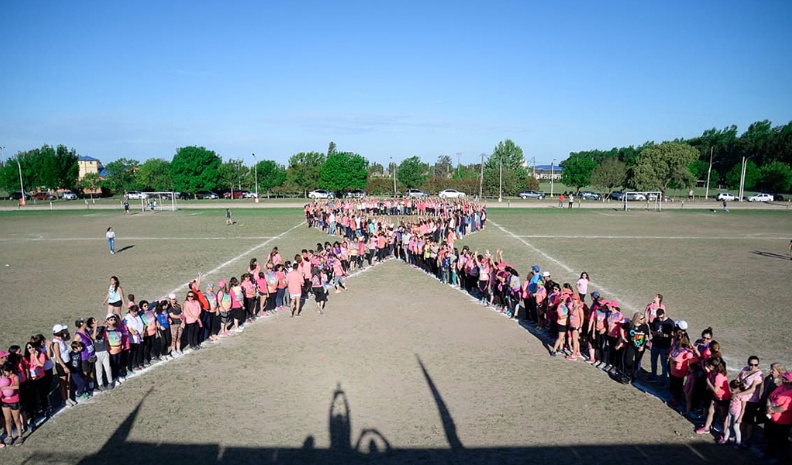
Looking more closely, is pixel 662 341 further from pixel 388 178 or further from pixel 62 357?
pixel 388 178

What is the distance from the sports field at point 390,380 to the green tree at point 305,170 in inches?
2579

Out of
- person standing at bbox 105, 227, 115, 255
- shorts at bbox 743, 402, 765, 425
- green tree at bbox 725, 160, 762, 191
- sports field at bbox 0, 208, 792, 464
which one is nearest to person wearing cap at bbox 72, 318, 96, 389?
sports field at bbox 0, 208, 792, 464

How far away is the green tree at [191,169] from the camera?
79750mm

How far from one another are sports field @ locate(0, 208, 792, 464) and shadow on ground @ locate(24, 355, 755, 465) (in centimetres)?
3

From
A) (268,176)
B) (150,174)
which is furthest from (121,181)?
(268,176)

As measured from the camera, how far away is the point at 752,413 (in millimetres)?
7520

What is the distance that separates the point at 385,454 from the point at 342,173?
75934mm

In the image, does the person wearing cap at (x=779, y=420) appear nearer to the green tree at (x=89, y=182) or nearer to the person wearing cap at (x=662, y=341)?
the person wearing cap at (x=662, y=341)

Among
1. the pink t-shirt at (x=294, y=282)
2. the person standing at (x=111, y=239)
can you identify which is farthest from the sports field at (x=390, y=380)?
the person standing at (x=111, y=239)

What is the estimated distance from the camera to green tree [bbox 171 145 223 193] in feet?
262

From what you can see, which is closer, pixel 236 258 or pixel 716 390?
pixel 716 390

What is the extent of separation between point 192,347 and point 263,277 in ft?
10.6

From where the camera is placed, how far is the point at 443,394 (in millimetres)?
9320

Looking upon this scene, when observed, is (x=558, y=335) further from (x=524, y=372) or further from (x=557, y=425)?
(x=557, y=425)
